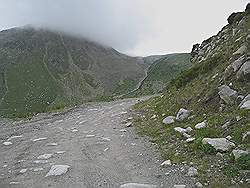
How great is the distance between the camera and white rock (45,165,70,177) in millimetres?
13617

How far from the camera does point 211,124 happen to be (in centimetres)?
1684

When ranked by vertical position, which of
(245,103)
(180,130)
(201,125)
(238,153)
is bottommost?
(180,130)

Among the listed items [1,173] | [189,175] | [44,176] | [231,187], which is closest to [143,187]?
[189,175]

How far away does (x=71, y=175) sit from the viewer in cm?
1338

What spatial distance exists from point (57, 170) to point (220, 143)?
623 centimetres

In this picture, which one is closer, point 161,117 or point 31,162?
point 31,162

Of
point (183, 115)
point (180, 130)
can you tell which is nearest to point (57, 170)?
point (180, 130)

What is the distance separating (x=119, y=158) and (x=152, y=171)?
266cm

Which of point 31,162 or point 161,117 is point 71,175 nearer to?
point 31,162

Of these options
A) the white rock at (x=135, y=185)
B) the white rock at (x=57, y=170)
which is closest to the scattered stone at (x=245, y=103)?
the white rock at (x=135, y=185)

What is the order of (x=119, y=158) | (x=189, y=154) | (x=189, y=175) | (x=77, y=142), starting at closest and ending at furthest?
(x=189, y=175)
(x=189, y=154)
(x=119, y=158)
(x=77, y=142)

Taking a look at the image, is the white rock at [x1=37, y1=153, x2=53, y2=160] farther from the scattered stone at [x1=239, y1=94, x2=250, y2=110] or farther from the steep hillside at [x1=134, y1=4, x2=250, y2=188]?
the scattered stone at [x1=239, y1=94, x2=250, y2=110]

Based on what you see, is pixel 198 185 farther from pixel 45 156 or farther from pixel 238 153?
pixel 45 156

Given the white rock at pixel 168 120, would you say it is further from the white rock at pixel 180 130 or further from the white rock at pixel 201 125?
the white rock at pixel 201 125
